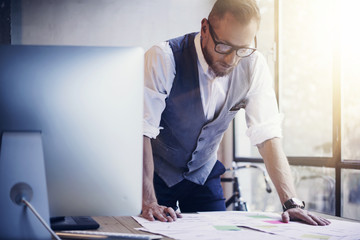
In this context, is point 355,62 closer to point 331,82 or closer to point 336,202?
point 331,82

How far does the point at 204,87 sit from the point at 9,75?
41.7 inches

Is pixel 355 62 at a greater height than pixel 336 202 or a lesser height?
greater

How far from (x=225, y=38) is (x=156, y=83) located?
1.00ft

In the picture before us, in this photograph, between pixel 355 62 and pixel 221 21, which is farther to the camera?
pixel 355 62

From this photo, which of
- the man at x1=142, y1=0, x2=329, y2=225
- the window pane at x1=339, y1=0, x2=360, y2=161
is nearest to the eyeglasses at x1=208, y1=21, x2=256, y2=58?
the man at x1=142, y1=0, x2=329, y2=225

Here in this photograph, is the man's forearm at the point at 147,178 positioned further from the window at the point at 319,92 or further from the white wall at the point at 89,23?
the white wall at the point at 89,23

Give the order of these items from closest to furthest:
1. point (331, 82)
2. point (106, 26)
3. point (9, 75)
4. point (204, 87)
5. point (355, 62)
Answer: point (9, 75) → point (204, 87) → point (355, 62) → point (331, 82) → point (106, 26)

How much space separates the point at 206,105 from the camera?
73.6 inches

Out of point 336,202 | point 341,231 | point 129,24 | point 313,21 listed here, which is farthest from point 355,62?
point 129,24

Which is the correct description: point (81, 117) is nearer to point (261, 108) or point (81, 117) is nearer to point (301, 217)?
point (301, 217)

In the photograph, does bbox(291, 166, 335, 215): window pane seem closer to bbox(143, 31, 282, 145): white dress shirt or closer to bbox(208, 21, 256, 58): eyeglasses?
bbox(143, 31, 282, 145): white dress shirt

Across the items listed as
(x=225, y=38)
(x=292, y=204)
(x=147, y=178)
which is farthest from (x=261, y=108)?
(x=147, y=178)

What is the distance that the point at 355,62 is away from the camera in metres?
2.98

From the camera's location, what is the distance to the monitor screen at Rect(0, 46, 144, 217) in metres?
0.91
